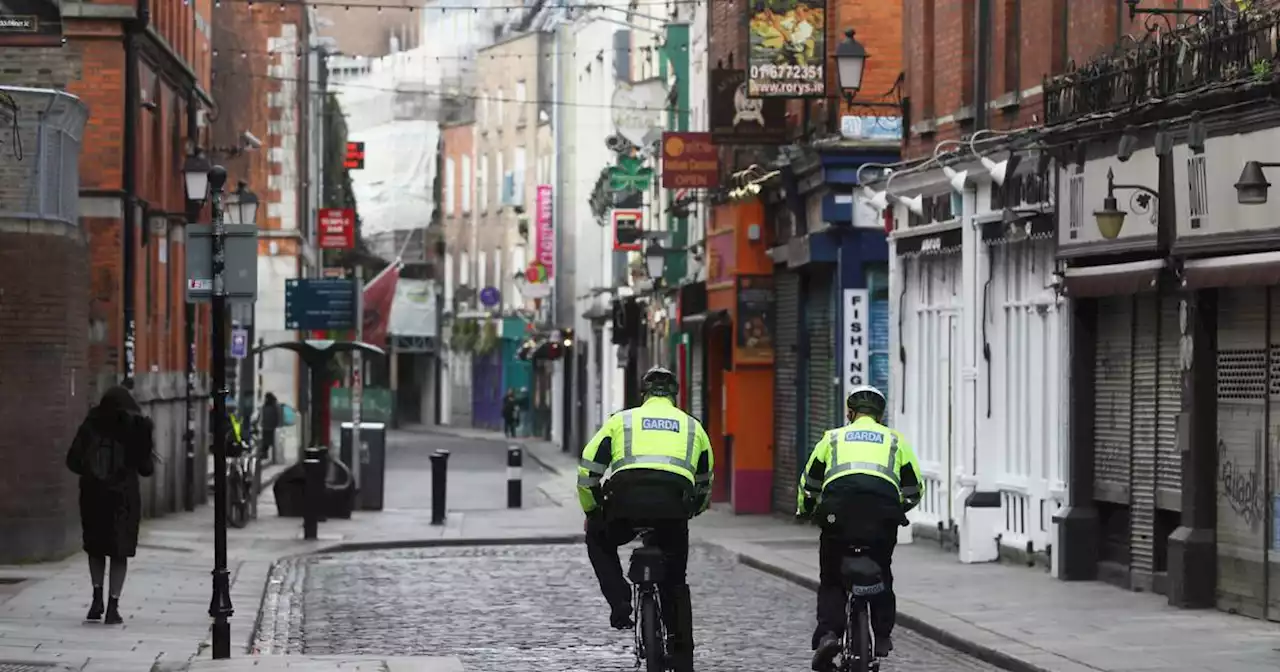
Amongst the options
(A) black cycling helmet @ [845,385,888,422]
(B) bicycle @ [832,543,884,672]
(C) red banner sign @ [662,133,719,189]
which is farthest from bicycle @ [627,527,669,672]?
(C) red banner sign @ [662,133,719,189]

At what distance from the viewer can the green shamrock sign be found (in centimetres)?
4828

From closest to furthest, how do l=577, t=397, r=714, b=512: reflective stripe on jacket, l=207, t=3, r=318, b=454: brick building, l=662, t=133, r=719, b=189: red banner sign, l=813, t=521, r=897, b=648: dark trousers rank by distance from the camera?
l=813, t=521, r=897, b=648: dark trousers
l=577, t=397, r=714, b=512: reflective stripe on jacket
l=662, t=133, r=719, b=189: red banner sign
l=207, t=3, r=318, b=454: brick building

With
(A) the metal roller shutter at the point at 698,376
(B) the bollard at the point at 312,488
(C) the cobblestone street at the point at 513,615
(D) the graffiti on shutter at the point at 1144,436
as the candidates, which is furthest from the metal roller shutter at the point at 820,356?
(D) the graffiti on shutter at the point at 1144,436

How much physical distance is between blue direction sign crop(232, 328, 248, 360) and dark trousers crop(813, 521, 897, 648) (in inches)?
1251

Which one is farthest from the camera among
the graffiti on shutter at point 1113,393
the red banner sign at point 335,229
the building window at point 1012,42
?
the red banner sign at point 335,229

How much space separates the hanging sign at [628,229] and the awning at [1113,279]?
27.9 m

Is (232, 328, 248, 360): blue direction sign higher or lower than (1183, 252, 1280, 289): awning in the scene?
lower

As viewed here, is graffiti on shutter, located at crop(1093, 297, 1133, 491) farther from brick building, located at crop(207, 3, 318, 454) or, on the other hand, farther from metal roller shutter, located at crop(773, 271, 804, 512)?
brick building, located at crop(207, 3, 318, 454)

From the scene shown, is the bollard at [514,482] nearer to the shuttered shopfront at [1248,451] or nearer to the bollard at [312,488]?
the bollard at [312,488]

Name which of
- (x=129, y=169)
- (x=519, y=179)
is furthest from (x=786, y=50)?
(x=519, y=179)

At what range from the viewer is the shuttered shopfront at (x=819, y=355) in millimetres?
31766

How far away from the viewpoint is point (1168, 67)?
19234mm

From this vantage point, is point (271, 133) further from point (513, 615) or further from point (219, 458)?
point (219, 458)

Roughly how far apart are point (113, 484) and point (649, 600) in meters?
6.23
